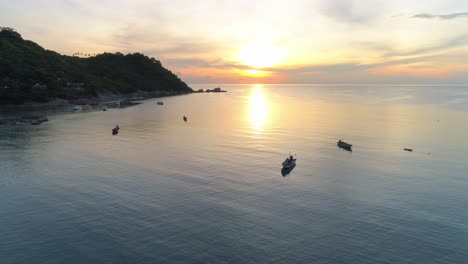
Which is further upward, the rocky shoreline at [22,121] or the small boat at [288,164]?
the small boat at [288,164]

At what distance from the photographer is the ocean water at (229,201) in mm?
37594

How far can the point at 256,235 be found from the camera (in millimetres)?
41219

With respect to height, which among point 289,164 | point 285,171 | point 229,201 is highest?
point 289,164

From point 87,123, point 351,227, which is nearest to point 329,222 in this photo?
point 351,227

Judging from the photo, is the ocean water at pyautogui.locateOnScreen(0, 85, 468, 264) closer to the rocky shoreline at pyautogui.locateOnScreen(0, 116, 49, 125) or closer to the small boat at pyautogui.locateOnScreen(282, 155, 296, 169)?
the small boat at pyautogui.locateOnScreen(282, 155, 296, 169)

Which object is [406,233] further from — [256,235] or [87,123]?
[87,123]

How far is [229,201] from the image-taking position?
52281mm

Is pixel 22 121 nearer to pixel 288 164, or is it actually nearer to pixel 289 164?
pixel 288 164

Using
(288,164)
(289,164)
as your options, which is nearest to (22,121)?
(288,164)

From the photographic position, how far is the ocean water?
37.6 meters

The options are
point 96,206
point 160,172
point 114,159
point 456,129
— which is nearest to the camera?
point 96,206

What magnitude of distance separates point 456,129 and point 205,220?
121817mm

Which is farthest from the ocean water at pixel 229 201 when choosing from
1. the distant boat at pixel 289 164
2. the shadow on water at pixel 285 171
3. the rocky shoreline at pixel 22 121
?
the rocky shoreline at pixel 22 121

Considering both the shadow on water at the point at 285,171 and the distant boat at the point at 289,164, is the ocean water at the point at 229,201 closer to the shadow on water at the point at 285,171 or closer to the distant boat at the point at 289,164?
the shadow on water at the point at 285,171
